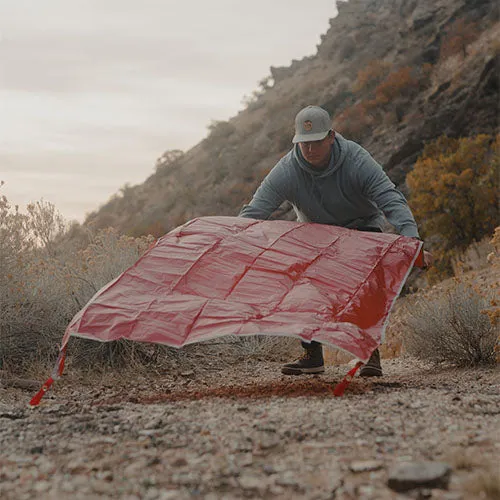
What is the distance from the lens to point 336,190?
18.1 ft

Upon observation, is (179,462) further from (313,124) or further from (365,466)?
(313,124)

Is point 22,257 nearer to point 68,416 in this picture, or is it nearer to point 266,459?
point 68,416

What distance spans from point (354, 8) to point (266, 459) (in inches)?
1709

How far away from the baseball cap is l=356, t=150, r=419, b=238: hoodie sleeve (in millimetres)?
392

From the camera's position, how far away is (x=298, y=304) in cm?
419

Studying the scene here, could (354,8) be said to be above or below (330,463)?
above

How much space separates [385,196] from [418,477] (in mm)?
3156

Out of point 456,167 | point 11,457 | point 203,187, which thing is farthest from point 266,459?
point 203,187

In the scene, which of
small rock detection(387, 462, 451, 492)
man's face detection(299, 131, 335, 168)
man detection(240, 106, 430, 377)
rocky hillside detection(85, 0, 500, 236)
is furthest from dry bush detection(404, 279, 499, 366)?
rocky hillside detection(85, 0, 500, 236)

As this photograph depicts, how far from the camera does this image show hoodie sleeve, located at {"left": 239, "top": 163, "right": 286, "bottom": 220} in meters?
5.72

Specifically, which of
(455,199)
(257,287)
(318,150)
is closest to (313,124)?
(318,150)

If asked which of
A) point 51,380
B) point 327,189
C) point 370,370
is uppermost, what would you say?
point 327,189

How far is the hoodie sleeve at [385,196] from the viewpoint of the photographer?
16.7ft

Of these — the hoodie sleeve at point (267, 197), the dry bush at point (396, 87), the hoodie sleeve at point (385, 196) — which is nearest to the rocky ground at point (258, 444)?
the hoodie sleeve at point (385, 196)
